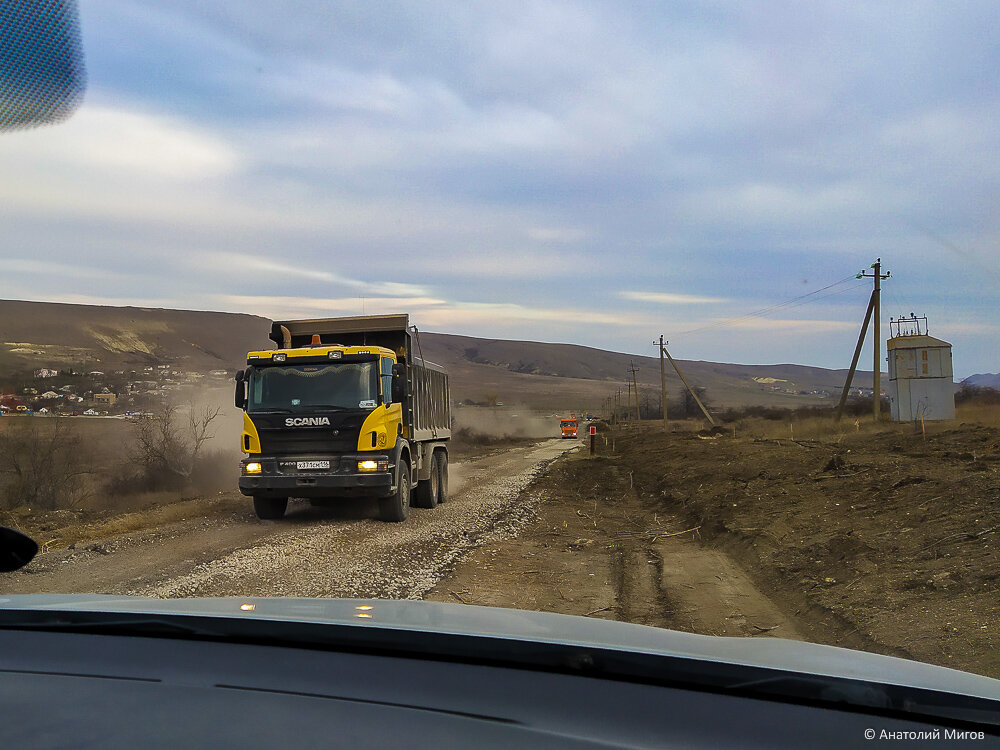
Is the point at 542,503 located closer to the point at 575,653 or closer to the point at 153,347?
the point at 575,653

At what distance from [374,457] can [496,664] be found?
10202 mm

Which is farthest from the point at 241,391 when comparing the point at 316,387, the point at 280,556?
the point at 280,556

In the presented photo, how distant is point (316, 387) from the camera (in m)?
12.3

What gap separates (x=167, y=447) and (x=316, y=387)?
8.90 metres

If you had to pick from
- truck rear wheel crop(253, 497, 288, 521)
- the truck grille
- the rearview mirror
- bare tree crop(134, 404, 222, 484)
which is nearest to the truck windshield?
the truck grille

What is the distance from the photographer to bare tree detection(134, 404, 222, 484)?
1858 cm

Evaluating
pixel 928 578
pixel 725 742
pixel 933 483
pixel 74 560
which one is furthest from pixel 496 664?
pixel 933 483

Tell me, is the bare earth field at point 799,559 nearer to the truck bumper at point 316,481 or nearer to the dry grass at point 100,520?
the truck bumper at point 316,481

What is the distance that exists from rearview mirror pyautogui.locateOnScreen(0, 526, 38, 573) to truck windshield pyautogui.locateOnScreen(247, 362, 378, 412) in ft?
30.8

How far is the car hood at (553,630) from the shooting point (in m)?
1.98

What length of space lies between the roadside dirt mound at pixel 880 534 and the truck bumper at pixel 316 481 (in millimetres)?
5453

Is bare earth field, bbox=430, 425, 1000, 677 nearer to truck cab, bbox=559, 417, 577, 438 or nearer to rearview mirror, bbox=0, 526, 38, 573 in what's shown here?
rearview mirror, bbox=0, 526, 38, 573

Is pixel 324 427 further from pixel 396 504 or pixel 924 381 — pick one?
pixel 924 381

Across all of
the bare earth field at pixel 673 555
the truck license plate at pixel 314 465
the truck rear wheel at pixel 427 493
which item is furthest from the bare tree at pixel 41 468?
the truck rear wheel at pixel 427 493
